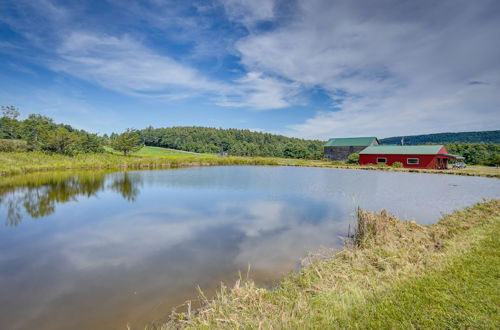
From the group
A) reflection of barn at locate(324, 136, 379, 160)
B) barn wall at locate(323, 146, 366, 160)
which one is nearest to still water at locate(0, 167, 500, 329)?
reflection of barn at locate(324, 136, 379, 160)

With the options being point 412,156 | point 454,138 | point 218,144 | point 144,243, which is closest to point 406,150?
point 412,156

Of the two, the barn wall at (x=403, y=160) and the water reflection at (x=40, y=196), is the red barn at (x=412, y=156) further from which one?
the water reflection at (x=40, y=196)

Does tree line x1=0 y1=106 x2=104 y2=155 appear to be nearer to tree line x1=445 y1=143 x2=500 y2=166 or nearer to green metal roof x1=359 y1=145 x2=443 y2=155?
green metal roof x1=359 y1=145 x2=443 y2=155

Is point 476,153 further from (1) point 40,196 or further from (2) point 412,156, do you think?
(1) point 40,196


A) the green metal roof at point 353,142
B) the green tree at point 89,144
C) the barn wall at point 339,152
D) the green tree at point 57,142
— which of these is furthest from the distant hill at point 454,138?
the green tree at point 57,142

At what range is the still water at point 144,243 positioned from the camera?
4.38 meters

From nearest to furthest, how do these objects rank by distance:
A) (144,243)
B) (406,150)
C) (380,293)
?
(380,293), (144,243), (406,150)

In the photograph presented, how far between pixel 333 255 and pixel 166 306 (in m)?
3.92

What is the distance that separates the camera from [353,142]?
50406mm

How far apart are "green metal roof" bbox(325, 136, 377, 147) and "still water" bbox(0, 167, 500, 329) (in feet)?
119

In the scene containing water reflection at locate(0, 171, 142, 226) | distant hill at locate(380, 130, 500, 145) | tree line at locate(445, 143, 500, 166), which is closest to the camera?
water reflection at locate(0, 171, 142, 226)

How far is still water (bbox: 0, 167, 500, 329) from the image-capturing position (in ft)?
14.4

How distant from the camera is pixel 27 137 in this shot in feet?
120

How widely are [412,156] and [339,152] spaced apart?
17228 millimetres
